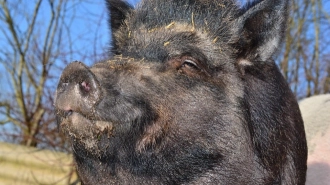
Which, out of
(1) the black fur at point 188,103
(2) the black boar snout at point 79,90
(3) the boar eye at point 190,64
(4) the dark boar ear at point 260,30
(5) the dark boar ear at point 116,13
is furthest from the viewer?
(5) the dark boar ear at point 116,13

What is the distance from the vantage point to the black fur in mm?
2285

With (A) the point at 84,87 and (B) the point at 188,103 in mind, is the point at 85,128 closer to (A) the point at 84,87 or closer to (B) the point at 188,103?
(A) the point at 84,87

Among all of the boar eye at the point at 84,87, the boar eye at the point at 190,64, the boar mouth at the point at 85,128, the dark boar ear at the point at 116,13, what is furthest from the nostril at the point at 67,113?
the dark boar ear at the point at 116,13

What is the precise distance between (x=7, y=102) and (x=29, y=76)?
549mm

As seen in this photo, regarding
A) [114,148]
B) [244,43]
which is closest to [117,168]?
[114,148]

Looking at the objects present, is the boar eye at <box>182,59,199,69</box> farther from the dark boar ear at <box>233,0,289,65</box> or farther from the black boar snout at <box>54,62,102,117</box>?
the black boar snout at <box>54,62,102,117</box>

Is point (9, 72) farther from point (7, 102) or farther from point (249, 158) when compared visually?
point (249, 158)

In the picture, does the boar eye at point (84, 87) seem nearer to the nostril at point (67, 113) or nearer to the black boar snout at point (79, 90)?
the black boar snout at point (79, 90)

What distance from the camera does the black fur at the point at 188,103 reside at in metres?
2.29

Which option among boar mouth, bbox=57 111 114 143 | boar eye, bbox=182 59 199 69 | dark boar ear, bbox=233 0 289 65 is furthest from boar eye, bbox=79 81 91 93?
dark boar ear, bbox=233 0 289 65

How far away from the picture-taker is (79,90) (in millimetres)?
2168

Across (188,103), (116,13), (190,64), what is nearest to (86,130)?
(188,103)

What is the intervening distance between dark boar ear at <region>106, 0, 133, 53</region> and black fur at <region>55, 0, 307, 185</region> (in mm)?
197

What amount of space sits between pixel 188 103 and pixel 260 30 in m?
0.64
